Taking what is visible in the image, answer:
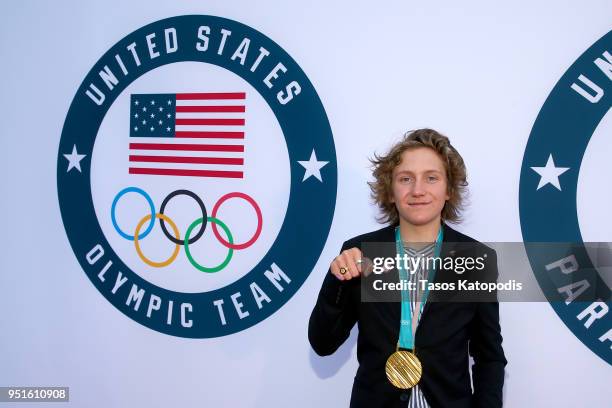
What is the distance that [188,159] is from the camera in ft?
7.84

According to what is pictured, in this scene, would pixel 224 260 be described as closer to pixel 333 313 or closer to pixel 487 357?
pixel 333 313

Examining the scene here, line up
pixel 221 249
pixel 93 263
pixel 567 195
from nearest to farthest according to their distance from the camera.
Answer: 1. pixel 567 195
2. pixel 221 249
3. pixel 93 263

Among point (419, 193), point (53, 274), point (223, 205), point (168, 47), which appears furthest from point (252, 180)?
point (53, 274)

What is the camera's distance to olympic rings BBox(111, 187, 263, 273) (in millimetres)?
2332

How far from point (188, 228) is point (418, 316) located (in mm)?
1127

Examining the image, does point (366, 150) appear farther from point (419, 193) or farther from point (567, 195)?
point (567, 195)

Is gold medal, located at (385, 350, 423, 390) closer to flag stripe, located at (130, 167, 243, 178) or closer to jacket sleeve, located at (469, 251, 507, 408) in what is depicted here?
jacket sleeve, located at (469, 251, 507, 408)

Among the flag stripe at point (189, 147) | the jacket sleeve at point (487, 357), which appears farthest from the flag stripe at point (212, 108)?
the jacket sleeve at point (487, 357)

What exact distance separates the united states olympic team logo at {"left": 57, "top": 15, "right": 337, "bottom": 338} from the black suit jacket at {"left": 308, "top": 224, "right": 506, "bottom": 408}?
57 cm

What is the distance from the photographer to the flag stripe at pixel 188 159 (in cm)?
234

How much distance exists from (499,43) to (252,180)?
1.07 metres

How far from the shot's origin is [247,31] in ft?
7.57

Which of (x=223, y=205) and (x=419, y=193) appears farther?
(x=223, y=205)

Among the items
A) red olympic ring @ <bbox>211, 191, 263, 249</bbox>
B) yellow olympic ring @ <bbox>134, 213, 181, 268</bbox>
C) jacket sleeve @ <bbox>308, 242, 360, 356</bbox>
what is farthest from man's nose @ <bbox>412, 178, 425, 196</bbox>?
yellow olympic ring @ <bbox>134, 213, 181, 268</bbox>
